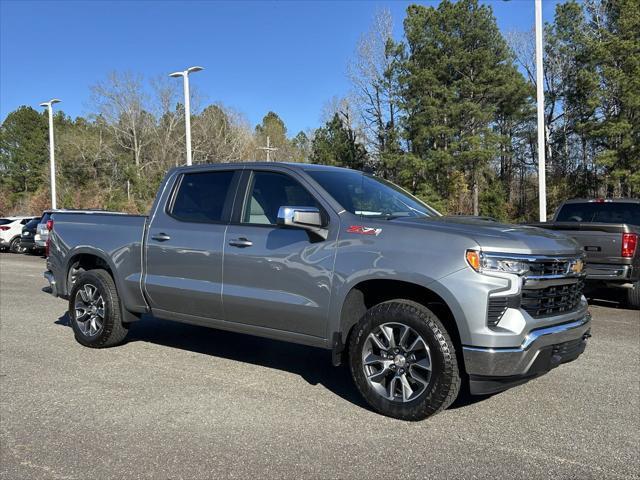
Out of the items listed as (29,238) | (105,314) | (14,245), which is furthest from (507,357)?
(14,245)

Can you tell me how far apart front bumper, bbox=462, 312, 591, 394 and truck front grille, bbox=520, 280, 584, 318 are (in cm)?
13

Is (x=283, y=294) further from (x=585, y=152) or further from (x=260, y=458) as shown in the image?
(x=585, y=152)

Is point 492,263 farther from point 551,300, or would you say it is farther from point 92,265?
point 92,265

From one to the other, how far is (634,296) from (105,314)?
7798mm

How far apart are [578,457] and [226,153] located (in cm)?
5093

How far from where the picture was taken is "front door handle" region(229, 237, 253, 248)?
494 centimetres

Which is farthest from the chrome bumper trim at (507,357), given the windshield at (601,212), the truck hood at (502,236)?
the windshield at (601,212)

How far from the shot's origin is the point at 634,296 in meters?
9.09

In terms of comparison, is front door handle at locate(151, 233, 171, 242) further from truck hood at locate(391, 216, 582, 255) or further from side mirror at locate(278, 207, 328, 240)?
truck hood at locate(391, 216, 582, 255)

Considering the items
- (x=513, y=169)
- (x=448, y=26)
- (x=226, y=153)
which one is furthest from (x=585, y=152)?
(x=226, y=153)

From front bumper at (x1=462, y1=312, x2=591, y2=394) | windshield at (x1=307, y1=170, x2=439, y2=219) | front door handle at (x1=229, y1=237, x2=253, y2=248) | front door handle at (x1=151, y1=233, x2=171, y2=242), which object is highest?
windshield at (x1=307, y1=170, x2=439, y2=219)

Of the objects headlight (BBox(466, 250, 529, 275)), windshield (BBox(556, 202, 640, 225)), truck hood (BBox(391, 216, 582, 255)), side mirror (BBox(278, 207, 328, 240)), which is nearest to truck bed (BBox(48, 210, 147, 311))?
side mirror (BBox(278, 207, 328, 240))

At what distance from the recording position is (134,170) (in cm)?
5012

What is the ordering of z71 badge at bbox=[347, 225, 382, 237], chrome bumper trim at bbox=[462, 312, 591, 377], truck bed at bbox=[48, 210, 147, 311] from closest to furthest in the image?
chrome bumper trim at bbox=[462, 312, 591, 377] → z71 badge at bbox=[347, 225, 382, 237] → truck bed at bbox=[48, 210, 147, 311]
